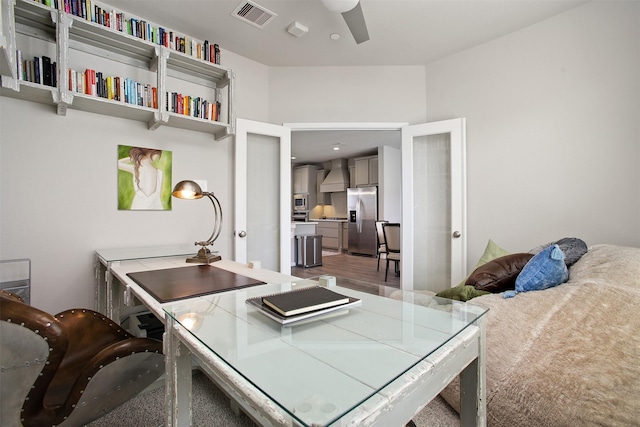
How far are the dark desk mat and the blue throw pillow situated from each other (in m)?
1.40

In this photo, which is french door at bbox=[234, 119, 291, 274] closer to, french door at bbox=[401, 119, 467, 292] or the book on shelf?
french door at bbox=[401, 119, 467, 292]

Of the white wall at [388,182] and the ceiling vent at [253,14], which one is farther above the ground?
the ceiling vent at [253,14]

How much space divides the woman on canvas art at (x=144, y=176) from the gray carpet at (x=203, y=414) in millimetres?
1477

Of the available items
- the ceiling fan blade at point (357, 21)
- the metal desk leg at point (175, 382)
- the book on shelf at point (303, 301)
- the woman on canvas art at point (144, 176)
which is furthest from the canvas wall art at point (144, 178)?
the book on shelf at point (303, 301)

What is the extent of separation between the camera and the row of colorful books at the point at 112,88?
78.7 inches

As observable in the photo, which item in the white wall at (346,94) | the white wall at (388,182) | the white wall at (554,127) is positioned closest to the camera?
the white wall at (554,127)

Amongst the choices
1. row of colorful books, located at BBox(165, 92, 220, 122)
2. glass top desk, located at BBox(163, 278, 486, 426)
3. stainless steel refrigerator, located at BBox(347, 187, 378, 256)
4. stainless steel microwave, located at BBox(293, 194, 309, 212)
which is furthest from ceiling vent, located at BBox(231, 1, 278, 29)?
stainless steel microwave, located at BBox(293, 194, 309, 212)

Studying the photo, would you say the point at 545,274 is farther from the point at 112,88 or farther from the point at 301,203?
the point at 301,203

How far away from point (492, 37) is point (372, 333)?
132 inches

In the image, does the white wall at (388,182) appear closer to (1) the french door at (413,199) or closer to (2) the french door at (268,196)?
(1) the french door at (413,199)

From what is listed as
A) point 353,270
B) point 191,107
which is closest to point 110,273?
point 191,107

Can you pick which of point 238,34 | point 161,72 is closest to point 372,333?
point 161,72

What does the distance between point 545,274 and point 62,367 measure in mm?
2308

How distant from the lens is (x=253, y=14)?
2.47 m
